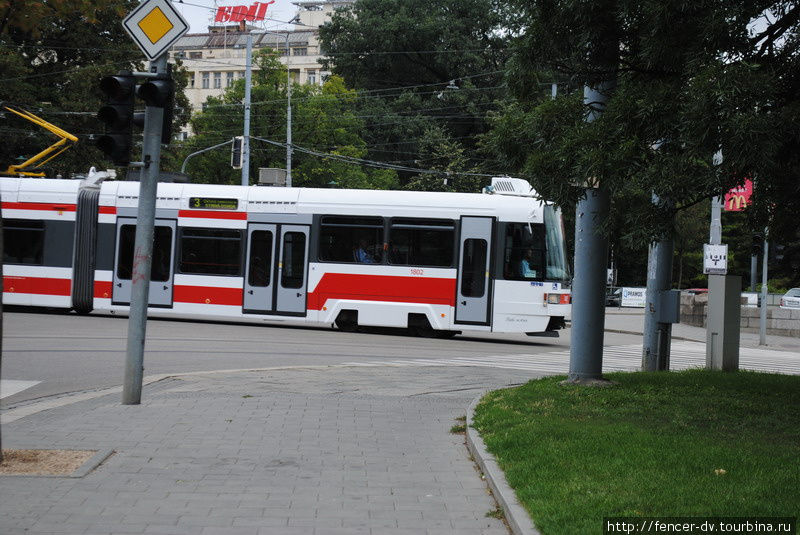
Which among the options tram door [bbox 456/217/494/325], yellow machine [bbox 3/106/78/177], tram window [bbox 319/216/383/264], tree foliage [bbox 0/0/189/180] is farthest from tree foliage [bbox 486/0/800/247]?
tree foliage [bbox 0/0/189/180]

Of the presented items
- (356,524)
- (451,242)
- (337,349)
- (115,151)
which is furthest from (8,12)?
(451,242)

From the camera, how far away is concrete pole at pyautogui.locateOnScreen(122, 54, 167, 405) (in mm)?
11398

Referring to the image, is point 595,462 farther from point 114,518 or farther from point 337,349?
point 337,349

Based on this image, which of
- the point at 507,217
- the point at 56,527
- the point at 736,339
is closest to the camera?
the point at 56,527

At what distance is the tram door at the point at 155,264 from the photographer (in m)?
25.8

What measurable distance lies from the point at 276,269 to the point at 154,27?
14012 millimetres

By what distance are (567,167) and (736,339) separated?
774cm

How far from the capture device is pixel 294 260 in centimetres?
2509

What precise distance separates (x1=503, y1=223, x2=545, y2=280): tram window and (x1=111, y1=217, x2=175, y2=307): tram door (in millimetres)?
8210

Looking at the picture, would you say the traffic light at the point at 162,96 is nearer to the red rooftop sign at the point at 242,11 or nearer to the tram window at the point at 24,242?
the tram window at the point at 24,242

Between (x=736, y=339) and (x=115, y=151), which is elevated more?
(x=115, y=151)

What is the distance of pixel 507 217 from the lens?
24219 mm

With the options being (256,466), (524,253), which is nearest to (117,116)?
(256,466)

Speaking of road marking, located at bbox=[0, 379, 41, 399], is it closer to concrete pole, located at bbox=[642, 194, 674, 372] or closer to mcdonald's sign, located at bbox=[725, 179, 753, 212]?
mcdonald's sign, located at bbox=[725, 179, 753, 212]
